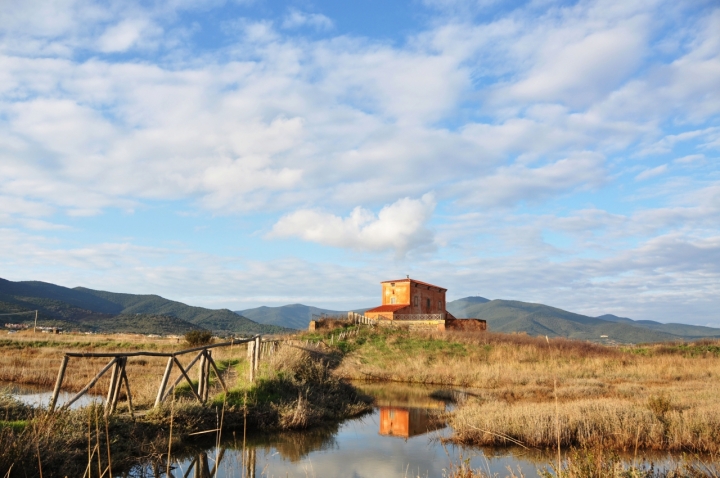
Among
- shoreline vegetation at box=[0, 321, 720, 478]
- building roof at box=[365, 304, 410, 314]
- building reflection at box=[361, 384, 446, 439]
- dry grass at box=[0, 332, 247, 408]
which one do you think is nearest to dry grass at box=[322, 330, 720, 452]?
shoreline vegetation at box=[0, 321, 720, 478]

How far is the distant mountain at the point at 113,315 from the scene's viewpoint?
10112cm

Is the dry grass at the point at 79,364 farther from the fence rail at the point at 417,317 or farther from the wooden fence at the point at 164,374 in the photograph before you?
the fence rail at the point at 417,317

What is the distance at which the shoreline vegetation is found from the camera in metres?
10.5

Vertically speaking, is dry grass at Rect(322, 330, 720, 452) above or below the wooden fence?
below

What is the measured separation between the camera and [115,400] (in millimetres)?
13039

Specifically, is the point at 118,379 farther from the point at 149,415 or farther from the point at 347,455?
the point at 347,455

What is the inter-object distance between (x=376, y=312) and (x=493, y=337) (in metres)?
17.7

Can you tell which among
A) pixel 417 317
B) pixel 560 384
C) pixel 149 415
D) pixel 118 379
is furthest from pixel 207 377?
pixel 417 317

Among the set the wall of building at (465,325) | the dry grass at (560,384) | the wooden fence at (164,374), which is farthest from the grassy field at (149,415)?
the wall of building at (465,325)

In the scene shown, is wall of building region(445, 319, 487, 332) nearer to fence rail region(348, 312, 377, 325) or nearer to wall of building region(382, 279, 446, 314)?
wall of building region(382, 279, 446, 314)

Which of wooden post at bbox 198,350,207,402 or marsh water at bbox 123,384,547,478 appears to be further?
wooden post at bbox 198,350,207,402

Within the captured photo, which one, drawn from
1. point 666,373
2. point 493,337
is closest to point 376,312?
point 493,337

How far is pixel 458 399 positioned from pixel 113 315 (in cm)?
11925

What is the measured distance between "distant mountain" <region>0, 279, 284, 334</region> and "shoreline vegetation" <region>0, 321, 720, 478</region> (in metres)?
53.8
